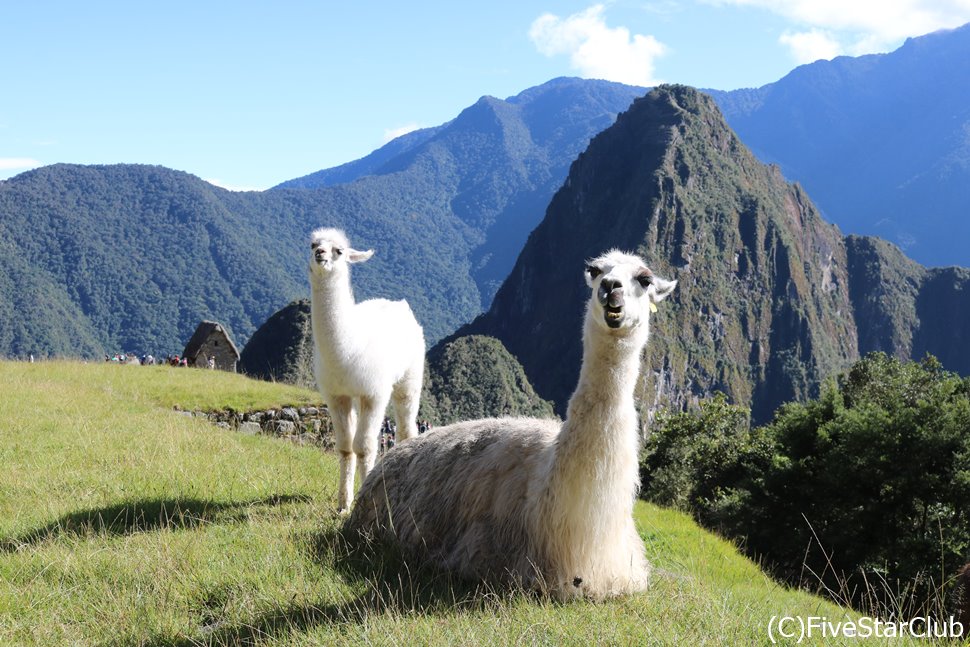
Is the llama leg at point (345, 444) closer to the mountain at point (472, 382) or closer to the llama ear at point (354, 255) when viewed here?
the llama ear at point (354, 255)

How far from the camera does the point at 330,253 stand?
606 cm

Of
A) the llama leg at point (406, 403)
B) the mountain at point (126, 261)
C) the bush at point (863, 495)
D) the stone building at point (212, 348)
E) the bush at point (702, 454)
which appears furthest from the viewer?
the mountain at point (126, 261)

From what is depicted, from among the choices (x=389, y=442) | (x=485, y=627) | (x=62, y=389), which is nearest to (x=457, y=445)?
(x=485, y=627)

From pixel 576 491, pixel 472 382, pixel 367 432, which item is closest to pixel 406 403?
pixel 367 432

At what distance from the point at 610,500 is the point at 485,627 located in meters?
0.94

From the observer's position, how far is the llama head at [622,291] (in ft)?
11.6

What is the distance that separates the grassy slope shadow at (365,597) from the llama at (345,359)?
142cm

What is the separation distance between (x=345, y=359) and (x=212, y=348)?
2327cm

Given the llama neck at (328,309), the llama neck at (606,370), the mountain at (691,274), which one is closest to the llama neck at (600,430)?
the llama neck at (606,370)

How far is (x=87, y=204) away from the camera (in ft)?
542

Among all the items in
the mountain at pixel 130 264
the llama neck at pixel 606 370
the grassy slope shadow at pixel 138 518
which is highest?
the mountain at pixel 130 264

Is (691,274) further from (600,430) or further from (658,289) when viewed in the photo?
(600,430)

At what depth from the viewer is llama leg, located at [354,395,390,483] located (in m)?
6.23

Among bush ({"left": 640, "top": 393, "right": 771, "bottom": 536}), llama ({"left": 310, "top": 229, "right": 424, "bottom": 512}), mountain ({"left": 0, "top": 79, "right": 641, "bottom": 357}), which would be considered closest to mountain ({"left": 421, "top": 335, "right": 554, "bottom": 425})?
mountain ({"left": 0, "top": 79, "right": 641, "bottom": 357})
